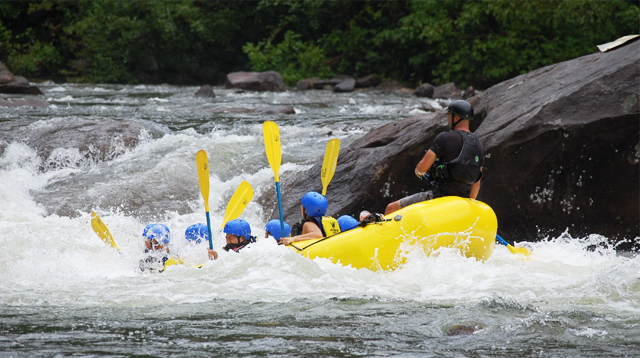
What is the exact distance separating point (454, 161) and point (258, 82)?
13.4 meters

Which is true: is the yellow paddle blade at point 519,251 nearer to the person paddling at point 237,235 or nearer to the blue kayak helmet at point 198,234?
the person paddling at point 237,235

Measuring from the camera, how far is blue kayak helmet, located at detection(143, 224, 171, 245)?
5098mm

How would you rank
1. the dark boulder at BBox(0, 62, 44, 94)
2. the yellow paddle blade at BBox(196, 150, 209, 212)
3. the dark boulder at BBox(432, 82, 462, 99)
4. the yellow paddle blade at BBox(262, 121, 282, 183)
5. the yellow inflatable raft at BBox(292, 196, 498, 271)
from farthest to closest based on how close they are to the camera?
1. the dark boulder at BBox(432, 82, 462, 99)
2. the dark boulder at BBox(0, 62, 44, 94)
3. the yellow paddle blade at BBox(262, 121, 282, 183)
4. the yellow paddle blade at BBox(196, 150, 209, 212)
5. the yellow inflatable raft at BBox(292, 196, 498, 271)

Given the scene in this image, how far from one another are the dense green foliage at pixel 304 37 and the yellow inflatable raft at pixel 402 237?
14304 millimetres

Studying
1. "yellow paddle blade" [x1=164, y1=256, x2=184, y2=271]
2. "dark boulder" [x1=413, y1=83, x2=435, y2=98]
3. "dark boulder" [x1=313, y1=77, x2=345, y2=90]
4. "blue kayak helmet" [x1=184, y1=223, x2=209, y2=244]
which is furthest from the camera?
"dark boulder" [x1=313, y1=77, x2=345, y2=90]

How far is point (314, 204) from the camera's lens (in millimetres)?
4965

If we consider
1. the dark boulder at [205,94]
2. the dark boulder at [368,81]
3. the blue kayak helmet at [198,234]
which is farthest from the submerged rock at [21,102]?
the dark boulder at [368,81]

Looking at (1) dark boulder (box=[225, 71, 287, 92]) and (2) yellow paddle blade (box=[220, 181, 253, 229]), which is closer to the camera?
(2) yellow paddle blade (box=[220, 181, 253, 229])

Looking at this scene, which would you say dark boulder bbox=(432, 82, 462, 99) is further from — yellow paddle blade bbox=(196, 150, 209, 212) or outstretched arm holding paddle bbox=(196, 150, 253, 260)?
yellow paddle blade bbox=(196, 150, 209, 212)

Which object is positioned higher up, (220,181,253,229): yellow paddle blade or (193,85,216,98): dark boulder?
(193,85,216,98): dark boulder

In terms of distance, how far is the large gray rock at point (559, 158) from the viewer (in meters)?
5.44

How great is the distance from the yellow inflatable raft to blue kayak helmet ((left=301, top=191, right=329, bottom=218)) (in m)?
0.44

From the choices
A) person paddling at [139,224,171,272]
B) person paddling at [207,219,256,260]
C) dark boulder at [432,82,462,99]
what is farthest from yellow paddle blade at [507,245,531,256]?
dark boulder at [432,82,462,99]

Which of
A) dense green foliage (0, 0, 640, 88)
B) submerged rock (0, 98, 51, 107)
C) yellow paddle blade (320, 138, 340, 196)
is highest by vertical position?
dense green foliage (0, 0, 640, 88)
